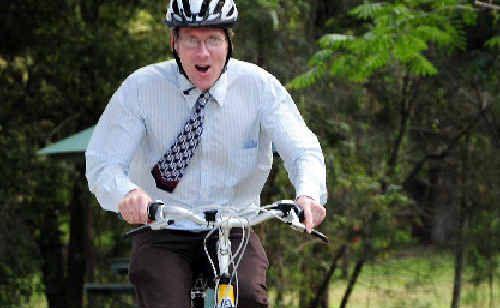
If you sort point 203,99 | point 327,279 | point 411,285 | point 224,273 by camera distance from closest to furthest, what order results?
point 224,273
point 203,99
point 327,279
point 411,285

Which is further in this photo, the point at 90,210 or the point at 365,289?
the point at 90,210

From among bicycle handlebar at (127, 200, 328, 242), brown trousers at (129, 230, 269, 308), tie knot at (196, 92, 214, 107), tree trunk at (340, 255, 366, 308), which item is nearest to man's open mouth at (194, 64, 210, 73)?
tie knot at (196, 92, 214, 107)

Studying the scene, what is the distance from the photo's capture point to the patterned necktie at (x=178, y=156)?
4734 millimetres

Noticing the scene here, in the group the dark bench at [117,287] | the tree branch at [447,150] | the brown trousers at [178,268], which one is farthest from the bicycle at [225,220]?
the tree branch at [447,150]

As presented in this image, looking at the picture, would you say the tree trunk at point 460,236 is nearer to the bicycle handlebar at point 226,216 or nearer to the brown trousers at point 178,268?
the brown trousers at point 178,268

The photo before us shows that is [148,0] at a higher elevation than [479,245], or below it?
higher

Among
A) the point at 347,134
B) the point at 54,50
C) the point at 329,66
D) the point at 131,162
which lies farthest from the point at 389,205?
the point at 131,162

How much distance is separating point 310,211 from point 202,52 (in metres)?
0.86

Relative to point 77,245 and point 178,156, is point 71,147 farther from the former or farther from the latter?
point 77,245

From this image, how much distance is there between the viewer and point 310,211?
14.0 feet

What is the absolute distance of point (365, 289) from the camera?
15438mm

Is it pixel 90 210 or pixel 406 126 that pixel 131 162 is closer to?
pixel 406 126

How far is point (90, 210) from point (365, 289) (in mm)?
4591

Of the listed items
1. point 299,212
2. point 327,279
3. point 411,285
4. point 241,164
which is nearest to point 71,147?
point 327,279
